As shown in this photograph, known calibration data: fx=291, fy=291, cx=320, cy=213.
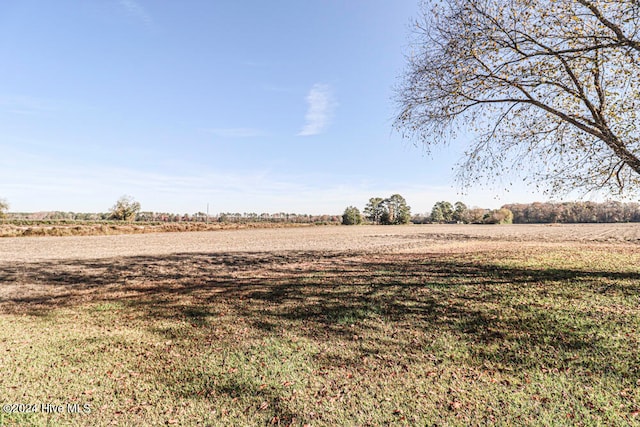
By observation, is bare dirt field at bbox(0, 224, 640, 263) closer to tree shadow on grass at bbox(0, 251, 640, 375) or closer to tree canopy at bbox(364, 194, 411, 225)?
tree shadow on grass at bbox(0, 251, 640, 375)

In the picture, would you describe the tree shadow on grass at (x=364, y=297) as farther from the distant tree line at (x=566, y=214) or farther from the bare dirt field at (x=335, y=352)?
the distant tree line at (x=566, y=214)

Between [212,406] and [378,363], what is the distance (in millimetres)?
3125

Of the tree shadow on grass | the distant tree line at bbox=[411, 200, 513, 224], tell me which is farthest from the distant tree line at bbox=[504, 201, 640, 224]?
the tree shadow on grass

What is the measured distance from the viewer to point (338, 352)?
6305 millimetres

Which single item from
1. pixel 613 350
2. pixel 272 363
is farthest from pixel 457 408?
pixel 613 350

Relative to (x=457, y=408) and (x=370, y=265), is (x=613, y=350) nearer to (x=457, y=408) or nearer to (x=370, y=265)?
(x=457, y=408)

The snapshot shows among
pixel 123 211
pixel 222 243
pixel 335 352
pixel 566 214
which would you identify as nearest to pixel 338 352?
pixel 335 352

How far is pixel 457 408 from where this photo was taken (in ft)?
14.4

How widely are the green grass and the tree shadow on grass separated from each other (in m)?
0.07

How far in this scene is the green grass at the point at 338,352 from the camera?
14.5 feet

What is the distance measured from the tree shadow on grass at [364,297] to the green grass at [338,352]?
7cm

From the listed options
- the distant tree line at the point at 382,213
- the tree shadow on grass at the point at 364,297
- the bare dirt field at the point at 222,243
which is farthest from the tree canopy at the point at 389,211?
the tree shadow on grass at the point at 364,297

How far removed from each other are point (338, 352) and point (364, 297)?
3959 millimetres

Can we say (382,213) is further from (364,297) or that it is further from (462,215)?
(364,297)
